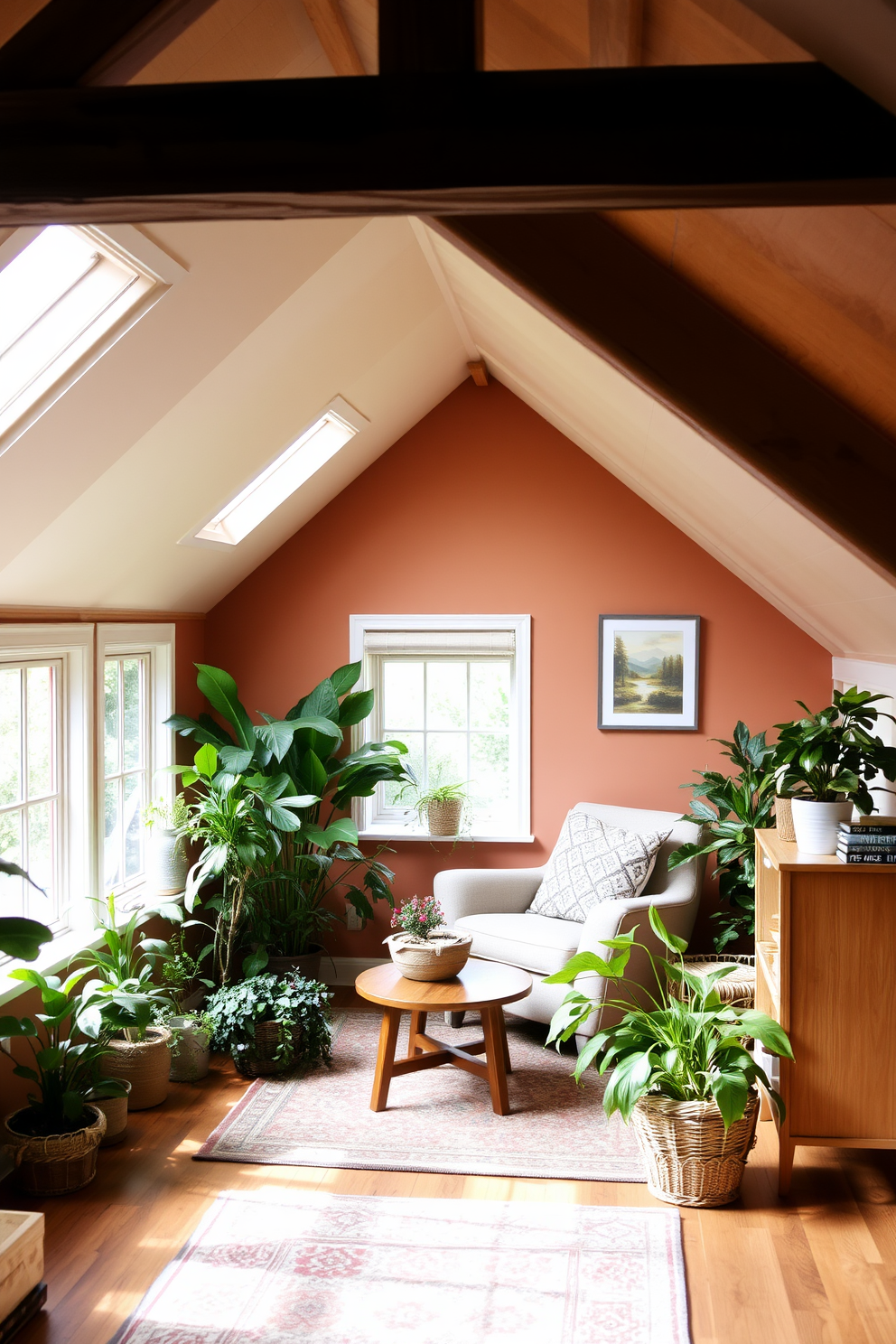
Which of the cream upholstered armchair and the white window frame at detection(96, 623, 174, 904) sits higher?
the white window frame at detection(96, 623, 174, 904)

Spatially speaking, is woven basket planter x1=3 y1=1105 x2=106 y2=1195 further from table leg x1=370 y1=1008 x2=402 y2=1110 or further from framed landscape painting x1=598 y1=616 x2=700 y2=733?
framed landscape painting x1=598 y1=616 x2=700 y2=733

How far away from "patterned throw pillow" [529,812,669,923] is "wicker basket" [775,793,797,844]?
110 cm

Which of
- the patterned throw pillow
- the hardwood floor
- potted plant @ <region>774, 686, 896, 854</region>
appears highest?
potted plant @ <region>774, 686, 896, 854</region>

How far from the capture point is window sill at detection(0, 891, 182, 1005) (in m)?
3.52

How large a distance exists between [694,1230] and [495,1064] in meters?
0.98

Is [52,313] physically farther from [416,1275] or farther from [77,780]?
[416,1275]

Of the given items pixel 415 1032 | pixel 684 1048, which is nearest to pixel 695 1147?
pixel 684 1048

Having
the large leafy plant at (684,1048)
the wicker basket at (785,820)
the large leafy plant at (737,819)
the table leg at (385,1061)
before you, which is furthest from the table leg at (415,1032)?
the wicker basket at (785,820)

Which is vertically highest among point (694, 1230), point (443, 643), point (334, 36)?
point (334, 36)

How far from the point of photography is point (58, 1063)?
3375 mm

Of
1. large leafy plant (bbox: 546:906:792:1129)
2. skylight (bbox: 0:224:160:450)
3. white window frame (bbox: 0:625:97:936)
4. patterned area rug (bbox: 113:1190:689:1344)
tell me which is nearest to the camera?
patterned area rug (bbox: 113:1190:689:1344)

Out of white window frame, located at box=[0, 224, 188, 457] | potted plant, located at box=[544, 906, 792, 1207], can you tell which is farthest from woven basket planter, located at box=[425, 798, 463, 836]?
white window frame, located at box=[0, 224, 188, 457]

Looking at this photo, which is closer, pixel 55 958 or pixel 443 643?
pixel 55 958

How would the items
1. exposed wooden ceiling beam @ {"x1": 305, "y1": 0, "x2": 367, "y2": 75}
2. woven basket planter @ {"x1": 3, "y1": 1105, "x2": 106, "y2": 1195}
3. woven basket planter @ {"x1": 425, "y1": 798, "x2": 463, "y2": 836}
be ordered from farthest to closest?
woven basket planter @ {"x1": 425, "y1": 798, "x2": 463, "y2": 836}
woven basket planter @ {"x1": 3, "y1": 1105, "x2": 106, "y2": 1195}
exposed wooden ceiling beam @ {"x1": 305, "y1": 0, "x2": 367, "y2": 75}
